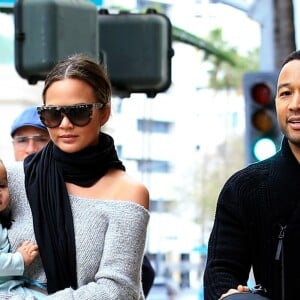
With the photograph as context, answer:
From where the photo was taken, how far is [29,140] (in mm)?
4840

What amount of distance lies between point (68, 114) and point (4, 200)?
344mm

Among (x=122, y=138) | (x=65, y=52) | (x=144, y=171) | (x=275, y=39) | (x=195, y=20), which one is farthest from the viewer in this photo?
(x=122, y=138)

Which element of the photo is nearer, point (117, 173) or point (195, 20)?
point (117, 173)

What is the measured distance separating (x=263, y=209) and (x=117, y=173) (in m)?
0.50

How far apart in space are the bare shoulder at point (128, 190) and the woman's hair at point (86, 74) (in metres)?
0.27

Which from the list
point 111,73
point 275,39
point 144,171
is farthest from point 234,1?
point 144,171

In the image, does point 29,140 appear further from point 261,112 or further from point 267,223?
point 261,112

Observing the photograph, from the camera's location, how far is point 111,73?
6.08 metres

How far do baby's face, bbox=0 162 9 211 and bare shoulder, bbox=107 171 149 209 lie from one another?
0.34 meters

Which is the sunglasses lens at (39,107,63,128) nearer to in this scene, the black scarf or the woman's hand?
the black scarf

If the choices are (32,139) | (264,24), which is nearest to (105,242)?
(32,139)

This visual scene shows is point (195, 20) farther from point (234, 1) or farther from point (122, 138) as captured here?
point (122, 138)

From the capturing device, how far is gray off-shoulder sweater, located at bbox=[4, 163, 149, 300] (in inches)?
129

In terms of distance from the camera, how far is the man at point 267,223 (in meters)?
3.26
